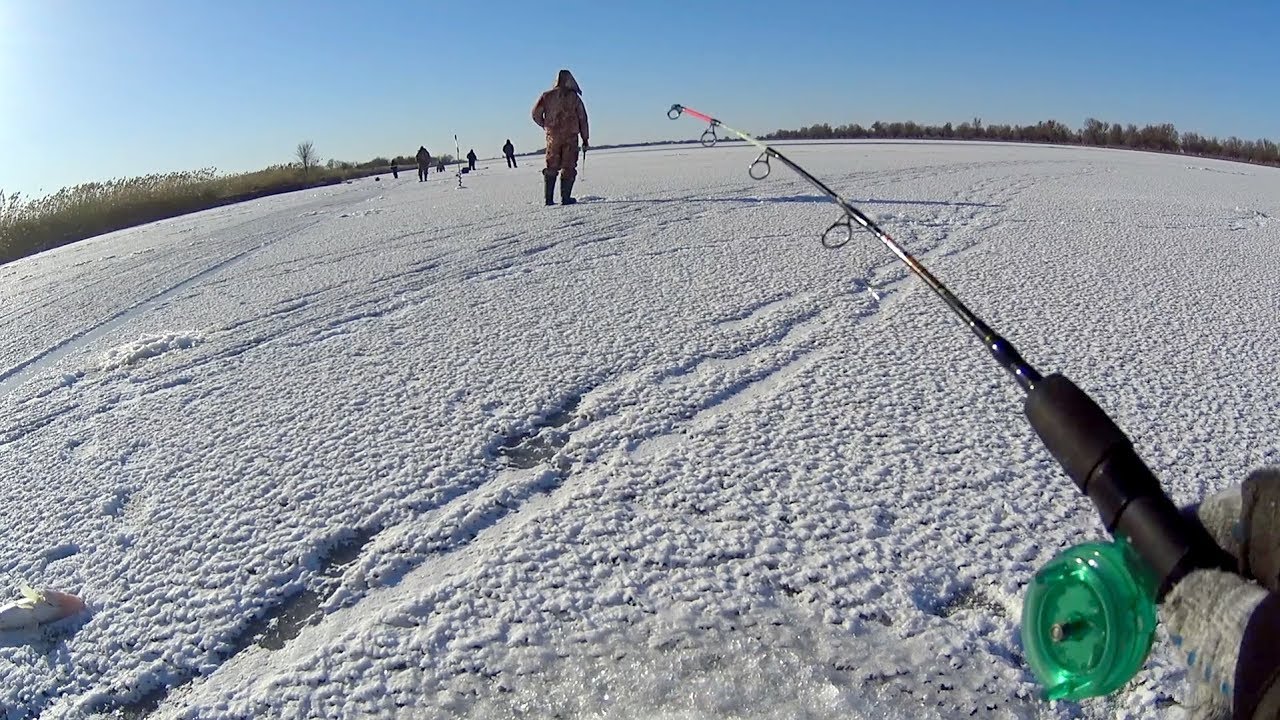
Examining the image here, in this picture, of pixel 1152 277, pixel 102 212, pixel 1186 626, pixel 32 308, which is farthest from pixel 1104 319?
pixel 102 212

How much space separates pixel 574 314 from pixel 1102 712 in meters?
2.44

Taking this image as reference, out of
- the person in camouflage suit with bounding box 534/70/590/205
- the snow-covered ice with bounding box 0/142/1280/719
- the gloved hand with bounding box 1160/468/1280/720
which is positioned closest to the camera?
the gloved hand with bounding box 1160/468/1280/720

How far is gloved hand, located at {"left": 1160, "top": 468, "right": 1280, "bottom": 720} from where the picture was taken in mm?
722

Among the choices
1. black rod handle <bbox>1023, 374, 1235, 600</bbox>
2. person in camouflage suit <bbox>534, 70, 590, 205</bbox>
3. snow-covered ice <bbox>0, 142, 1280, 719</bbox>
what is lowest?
snow-covered ice <bbox>0, 142, 1280, 719</bbox>

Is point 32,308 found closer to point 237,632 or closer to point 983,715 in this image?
point 237,632

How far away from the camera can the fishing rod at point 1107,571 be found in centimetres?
82

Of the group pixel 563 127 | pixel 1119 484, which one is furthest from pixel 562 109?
pixel 1119 484

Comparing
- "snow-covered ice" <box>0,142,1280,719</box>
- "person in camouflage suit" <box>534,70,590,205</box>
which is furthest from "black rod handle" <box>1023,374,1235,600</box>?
"person in camouflage suit" <box>534,70,590,205</box>

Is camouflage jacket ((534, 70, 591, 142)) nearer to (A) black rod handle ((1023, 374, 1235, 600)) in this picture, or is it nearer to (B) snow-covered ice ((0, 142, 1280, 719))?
(B) snow-covered ice ((0, 142, 1280, 719))

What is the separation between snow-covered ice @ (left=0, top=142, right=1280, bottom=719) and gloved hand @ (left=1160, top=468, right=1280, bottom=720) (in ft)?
1.35

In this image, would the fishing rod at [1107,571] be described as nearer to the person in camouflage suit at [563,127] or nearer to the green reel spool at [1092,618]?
the green reel spool at [1092,618]

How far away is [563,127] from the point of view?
7516mm

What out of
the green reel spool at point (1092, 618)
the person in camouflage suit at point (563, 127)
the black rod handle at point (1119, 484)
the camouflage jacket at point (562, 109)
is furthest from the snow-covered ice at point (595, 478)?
the camouflage jacket at point (562, 109)

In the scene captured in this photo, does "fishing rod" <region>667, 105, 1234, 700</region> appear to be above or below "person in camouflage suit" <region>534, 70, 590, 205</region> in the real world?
below
